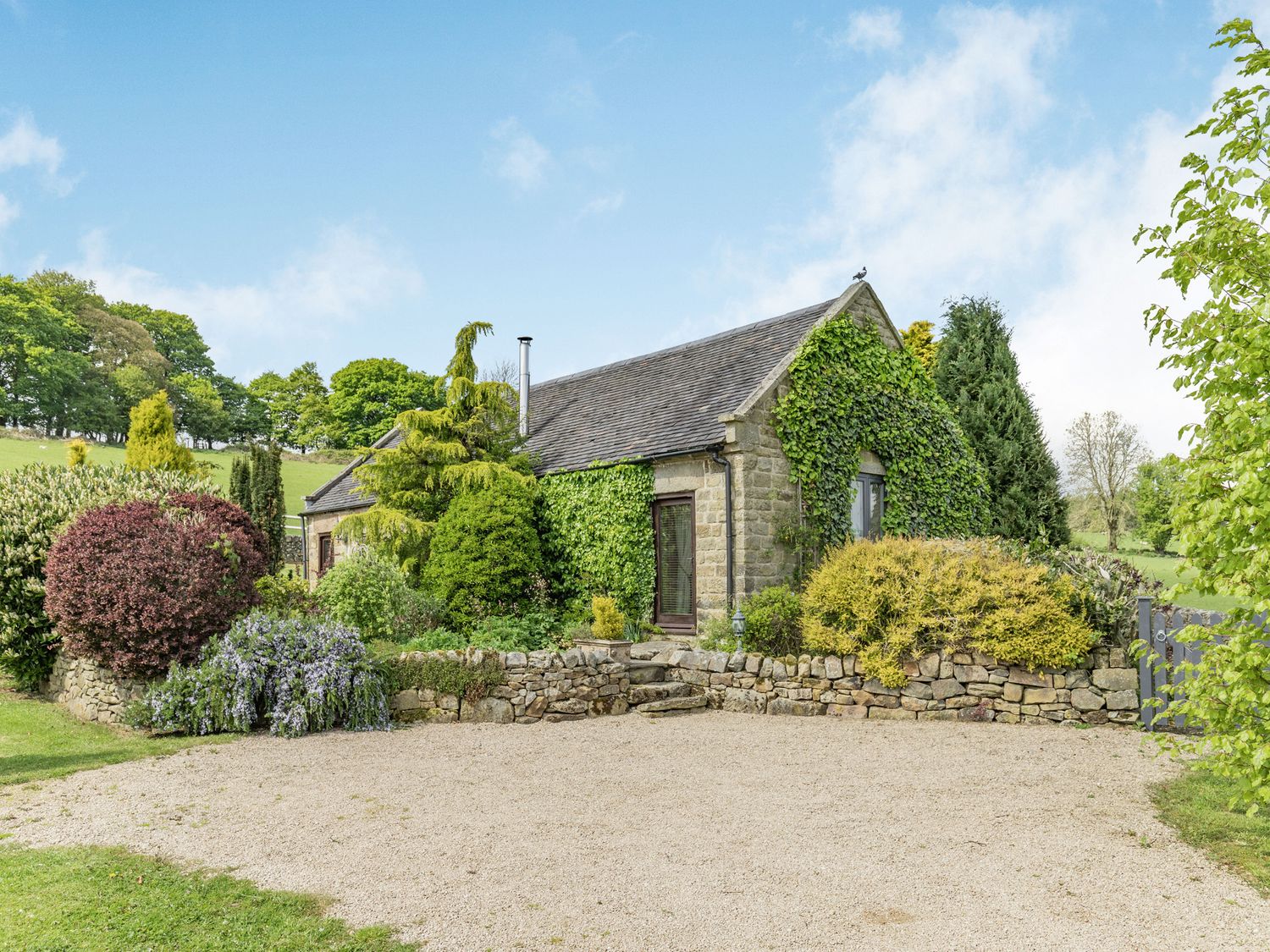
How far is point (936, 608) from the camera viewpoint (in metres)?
10.7

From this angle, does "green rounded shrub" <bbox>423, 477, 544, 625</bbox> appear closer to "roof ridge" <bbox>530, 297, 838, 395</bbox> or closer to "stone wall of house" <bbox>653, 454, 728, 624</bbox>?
"stone wall of house" <bbox>653, 454, 728, 624</bbox>

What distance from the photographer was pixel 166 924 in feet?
13.9

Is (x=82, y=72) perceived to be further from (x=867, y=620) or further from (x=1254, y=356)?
(x=1254, y=356)

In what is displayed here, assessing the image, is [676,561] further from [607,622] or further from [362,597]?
[362,597]

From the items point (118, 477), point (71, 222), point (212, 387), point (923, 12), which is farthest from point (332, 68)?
point (212, 387)

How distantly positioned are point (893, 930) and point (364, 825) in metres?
3.98

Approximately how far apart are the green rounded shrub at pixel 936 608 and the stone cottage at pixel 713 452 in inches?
90.4

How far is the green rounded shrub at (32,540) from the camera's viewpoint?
1202cm

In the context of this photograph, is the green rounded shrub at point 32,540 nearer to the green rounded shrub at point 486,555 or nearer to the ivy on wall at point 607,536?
the green rounded shrub at point 486,555

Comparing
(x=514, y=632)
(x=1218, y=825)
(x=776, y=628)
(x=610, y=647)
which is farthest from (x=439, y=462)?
(x=1218, y=825)

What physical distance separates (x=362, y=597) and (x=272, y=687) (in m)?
2.85

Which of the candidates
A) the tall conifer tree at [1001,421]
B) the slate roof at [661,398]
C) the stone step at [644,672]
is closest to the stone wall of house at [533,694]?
the stone step at [644,672]

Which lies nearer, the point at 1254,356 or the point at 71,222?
the point at 1254,356

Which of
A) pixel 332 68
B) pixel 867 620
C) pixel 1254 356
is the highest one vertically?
pixel 332 68
